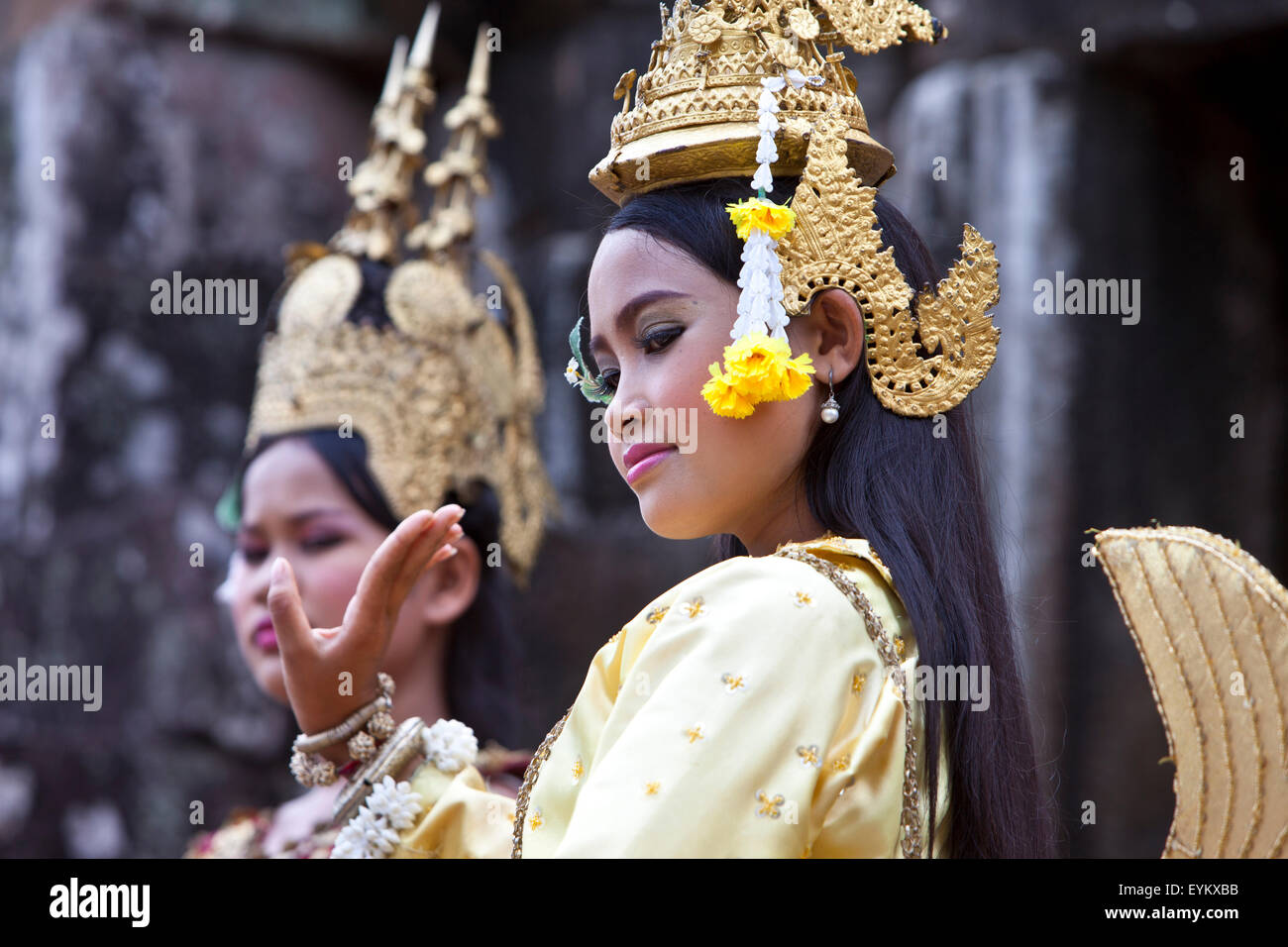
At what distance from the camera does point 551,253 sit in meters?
6.03

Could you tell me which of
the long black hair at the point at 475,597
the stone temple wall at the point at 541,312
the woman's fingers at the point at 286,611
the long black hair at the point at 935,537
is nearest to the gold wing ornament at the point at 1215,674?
the long black hair at the point at 935,537

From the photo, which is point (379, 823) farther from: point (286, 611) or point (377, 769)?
point (286, 611)

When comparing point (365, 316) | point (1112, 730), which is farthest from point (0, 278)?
point (1112, 730)

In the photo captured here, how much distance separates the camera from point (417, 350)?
379 centimetres

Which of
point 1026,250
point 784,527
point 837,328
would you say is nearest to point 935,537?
point 784,527

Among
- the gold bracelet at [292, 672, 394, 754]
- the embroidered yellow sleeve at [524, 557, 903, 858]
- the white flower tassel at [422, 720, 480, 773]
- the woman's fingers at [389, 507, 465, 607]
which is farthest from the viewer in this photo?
the white flower tassel at [422, 720, 480, 773]

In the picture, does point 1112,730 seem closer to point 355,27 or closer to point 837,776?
point 837,776

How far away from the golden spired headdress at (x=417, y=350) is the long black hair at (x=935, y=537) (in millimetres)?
1660

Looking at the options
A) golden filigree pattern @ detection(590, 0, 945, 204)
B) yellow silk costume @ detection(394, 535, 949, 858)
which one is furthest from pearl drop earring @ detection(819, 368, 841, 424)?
golden filigree pattern @ detection(590, 0, 945, 204)

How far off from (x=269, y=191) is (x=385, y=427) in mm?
2988

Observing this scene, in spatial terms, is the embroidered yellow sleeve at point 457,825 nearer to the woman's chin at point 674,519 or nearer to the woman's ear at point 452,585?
the woman's chin at point 674,519

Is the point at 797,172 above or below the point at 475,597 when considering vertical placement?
above

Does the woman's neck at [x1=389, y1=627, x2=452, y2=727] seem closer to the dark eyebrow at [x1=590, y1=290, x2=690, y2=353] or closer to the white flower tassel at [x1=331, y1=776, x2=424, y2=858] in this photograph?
the white flower tassel at [x1=331, y1=776, x2=424, y2=858]

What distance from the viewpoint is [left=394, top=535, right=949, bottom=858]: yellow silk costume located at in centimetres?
157
